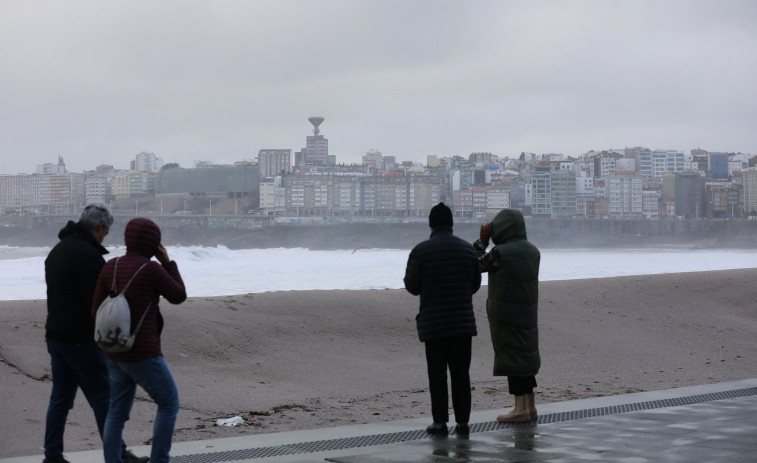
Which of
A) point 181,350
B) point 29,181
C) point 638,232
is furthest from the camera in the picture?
point 29,181

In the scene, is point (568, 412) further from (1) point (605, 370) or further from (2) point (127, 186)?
(2) point (127, 186)

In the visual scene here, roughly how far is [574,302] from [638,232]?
108768mm

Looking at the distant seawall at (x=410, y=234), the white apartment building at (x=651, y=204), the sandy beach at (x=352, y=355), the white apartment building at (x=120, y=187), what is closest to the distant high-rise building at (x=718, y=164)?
the white apartment building at (x=651, y=204)

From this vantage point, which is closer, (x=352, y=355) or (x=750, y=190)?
(x=352, y=355)

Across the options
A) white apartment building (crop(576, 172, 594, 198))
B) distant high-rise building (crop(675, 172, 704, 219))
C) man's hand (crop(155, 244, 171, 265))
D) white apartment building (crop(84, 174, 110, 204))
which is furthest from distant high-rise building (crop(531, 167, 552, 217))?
man's hand (crop(155, 244, 171, 265))

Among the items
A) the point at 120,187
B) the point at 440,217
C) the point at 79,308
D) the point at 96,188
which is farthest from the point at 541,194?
the point at 79,308

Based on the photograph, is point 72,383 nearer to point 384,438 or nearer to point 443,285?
point 384,438

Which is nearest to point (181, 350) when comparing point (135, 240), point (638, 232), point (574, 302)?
point (135, 240)

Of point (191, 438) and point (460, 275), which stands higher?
point (460, 275)

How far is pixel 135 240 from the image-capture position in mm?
4512

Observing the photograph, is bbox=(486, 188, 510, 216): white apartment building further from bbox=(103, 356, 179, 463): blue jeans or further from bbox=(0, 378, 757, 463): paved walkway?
bbox=(103, 356, 179, 463): blue jeans

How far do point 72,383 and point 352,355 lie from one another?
676 centimetres

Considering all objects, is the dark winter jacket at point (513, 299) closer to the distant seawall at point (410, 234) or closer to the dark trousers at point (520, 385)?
the dark trousers at point (520, 385)

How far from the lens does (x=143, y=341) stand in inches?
173
